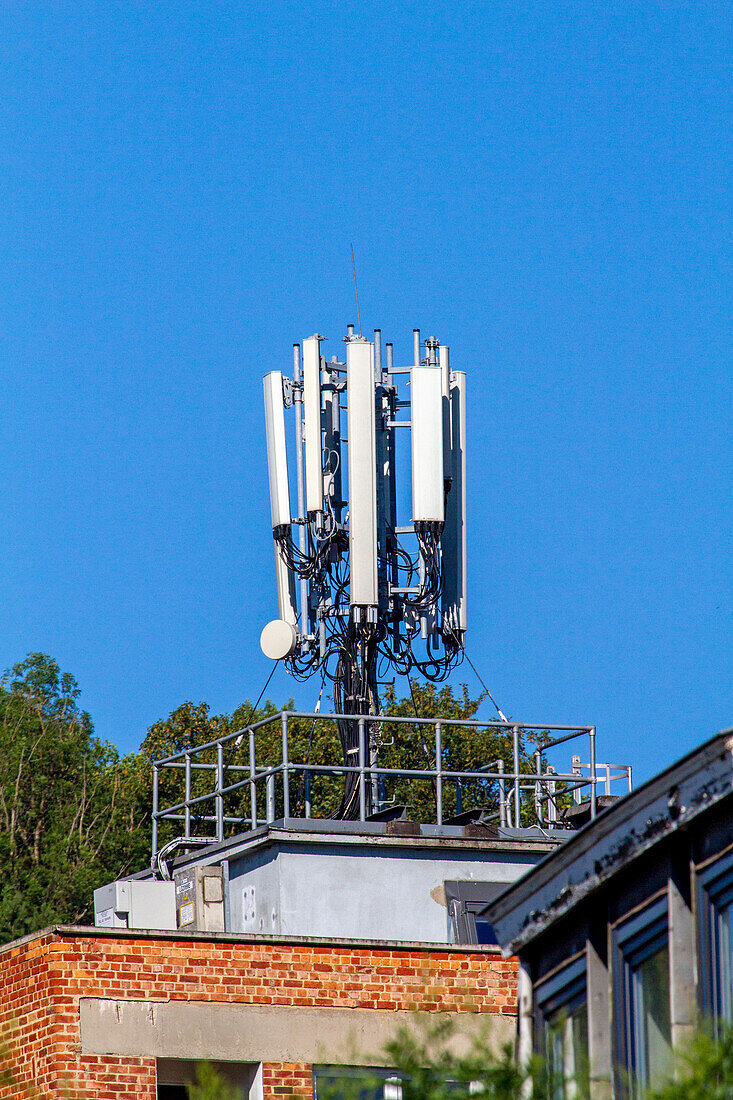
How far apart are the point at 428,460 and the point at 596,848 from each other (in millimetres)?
14872

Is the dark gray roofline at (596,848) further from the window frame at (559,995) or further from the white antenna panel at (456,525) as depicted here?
the white antenna panel at (456,525)

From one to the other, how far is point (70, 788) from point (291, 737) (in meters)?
7.02

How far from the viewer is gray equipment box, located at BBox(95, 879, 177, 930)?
23172 millimetres

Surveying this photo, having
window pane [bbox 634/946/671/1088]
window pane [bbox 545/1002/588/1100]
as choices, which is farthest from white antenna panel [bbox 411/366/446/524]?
window pane [bbox 634/946/671/1088]

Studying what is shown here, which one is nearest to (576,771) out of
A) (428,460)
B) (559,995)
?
(428,460)

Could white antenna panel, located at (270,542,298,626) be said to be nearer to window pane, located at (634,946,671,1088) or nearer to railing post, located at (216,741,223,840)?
railing post, located at (216,741,223,840)

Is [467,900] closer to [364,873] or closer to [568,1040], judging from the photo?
[364,873]

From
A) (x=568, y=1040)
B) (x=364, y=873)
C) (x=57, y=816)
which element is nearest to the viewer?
(x=568, y=1040)

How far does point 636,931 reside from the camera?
11.9m

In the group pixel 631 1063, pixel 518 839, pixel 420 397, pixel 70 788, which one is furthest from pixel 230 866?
pixel 70 788

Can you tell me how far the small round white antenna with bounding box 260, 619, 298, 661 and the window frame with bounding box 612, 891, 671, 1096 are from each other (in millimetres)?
14916

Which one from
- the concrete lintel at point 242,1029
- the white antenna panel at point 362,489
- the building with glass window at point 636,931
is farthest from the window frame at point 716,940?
the white antenna panel at point 362,489

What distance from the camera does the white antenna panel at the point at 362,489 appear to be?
26.4 metres

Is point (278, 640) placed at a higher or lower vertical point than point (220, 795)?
higher
